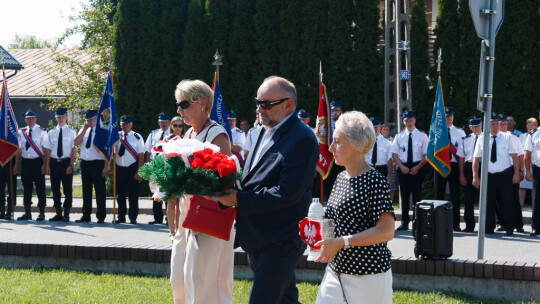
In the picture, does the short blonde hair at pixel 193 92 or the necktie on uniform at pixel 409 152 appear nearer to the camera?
the short blonde hair at pixel 193 92

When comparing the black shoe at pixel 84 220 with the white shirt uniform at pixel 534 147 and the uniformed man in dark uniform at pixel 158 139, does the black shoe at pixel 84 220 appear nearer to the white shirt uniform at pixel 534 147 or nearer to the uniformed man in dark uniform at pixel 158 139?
the uniformed man in dark uniform at pixel 158 139

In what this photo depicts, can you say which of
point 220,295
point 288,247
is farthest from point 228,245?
point 288,247

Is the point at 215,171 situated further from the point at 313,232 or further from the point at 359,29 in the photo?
the point at 359,29

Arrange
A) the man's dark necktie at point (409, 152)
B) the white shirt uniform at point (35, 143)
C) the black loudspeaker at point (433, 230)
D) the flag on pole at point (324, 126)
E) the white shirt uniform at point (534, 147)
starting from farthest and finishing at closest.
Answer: the white shirt uniform at point (35, 143) < the flag on pole at point (324, 126) < the man's dark necktie at point (409, 152) < the white shirt uniform at point (534, 147) < the black loudspeaker at point (433, 230)

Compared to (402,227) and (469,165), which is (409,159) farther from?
(402,227)

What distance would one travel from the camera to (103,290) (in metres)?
8.16

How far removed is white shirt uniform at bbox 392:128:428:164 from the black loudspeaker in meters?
5.79

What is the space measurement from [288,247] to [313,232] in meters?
0.59

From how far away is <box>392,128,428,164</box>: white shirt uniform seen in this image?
14.1 meters

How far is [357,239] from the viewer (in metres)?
4.59

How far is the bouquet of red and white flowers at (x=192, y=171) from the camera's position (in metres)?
5.02

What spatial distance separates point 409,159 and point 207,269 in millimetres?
9081

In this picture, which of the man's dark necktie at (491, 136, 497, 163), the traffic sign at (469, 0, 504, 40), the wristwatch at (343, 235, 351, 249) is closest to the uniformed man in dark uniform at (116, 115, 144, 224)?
the man's dark necktie at (491, 136, 497, 163)

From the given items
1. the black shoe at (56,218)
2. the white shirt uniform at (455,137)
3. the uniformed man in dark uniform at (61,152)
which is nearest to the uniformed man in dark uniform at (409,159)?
the white shirt uniform at (455,137)
